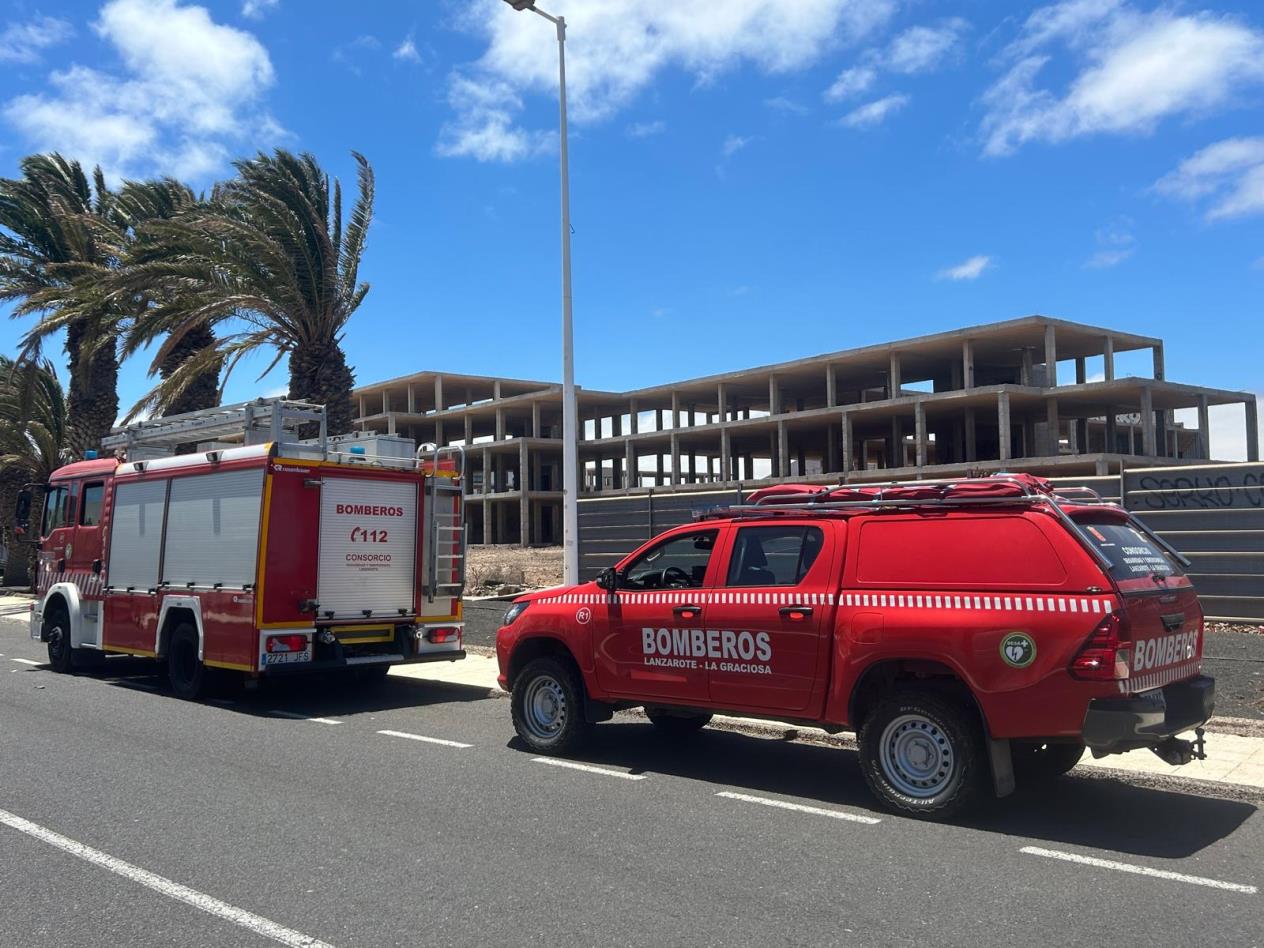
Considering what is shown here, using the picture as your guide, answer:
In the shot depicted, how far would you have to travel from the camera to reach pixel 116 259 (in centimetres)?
2659

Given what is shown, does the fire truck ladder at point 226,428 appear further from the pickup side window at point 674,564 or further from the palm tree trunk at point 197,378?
the palm tree trunk at point 197,378

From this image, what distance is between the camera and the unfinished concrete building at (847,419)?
46.2m

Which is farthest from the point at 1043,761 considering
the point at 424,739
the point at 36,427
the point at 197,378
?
the point at 36,427

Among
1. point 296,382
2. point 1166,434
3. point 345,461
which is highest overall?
point 1166,434

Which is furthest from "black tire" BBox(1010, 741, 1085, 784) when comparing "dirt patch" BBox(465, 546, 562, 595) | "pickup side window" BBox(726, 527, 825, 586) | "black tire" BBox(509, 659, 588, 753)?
"dirt patch" BBox(465, 546, 562, 595)

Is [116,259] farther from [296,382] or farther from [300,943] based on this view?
[300,943]

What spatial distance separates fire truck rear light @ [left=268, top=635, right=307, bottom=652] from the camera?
35.9 feet

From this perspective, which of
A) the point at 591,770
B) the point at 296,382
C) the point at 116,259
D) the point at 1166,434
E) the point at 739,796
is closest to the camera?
the point at 739,796

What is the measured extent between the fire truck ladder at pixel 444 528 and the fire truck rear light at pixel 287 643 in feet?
5.56

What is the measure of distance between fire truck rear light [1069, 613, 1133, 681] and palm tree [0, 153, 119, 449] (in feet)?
84.4

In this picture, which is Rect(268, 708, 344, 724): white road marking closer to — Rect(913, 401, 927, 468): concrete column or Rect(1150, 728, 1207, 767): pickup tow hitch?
Rect(1150, 728, 1207, 767): pickup tow hitch

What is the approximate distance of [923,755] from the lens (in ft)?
22.0

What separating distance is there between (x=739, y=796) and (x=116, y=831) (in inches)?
160

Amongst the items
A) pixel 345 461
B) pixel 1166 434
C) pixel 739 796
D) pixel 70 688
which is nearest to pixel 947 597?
pixel 739 796
